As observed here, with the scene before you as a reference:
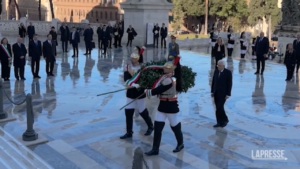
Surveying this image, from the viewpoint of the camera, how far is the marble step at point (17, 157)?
7164 mm

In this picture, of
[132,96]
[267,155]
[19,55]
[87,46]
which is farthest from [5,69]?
[267,155]

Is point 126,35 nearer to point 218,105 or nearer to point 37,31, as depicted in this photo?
point 37,31

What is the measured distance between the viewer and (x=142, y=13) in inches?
1078

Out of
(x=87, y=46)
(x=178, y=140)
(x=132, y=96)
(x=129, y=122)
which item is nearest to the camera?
(x=178, y=140)

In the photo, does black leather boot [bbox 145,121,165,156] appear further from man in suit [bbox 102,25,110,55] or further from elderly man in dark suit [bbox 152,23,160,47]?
elderly man in dark suit [bbox 152,23,160,47]

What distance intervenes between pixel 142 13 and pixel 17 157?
2082 centimetres

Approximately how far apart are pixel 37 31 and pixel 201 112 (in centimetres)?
2900

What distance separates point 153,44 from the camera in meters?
28.1

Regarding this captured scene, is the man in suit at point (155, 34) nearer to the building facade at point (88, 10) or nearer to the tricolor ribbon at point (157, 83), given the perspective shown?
the tricolor ribbon at point (157, 83)

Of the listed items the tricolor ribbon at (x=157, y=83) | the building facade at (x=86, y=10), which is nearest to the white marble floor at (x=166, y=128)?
the tricolor ribbon at (x=157, y=83)

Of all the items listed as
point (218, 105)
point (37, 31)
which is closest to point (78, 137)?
point (218, 105)

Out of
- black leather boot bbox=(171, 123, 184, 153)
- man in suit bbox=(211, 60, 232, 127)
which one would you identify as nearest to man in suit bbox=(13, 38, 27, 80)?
man in suit bbox=(211, 60, 232, 127)

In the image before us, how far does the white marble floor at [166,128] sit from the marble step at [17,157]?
190mm

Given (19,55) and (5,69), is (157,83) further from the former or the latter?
(5,69)
